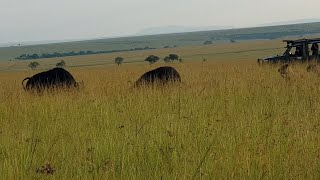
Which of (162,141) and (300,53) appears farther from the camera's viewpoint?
(300,53)

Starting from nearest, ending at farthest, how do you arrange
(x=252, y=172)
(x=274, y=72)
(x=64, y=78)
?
(x=252, y=172) → (x=64, y=78) → (x=274, y=72)

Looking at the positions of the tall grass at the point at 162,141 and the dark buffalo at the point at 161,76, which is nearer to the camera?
the tall grass at the point at 162,141

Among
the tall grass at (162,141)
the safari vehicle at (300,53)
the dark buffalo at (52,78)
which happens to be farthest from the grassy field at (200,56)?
the tall grass at (162,141)

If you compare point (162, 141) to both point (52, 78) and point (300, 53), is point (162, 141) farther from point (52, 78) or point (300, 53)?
point (300, 53)

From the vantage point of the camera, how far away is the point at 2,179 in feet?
15.5

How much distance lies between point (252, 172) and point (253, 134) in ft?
5.43

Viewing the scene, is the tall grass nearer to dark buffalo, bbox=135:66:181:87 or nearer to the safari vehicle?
dark buffalo, bbox=135:66:181:87

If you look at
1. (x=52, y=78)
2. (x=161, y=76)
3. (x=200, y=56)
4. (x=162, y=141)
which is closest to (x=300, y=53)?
(x=161, y=76)

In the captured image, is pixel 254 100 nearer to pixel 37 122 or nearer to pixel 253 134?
pixel 253 134

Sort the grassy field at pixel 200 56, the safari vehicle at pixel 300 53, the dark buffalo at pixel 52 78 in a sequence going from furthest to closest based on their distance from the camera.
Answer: the grassy field at pixel 200 56 → the safari vehicle at pixel 300 53 → the dark buffalo at pixel 52 78

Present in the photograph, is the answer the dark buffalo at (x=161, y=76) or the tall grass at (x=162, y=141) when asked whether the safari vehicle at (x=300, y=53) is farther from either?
the tall grass at (x=162, y=141)

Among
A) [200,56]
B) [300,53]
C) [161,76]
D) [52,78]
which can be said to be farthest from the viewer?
[200,56]

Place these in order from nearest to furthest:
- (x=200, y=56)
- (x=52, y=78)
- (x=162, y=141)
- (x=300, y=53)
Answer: (x=162, y=141), (x=52, y=78), (x=300, y=53), (x=200, y=56)

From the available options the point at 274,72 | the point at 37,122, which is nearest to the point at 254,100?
the point at 37,122
